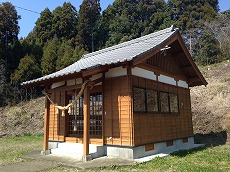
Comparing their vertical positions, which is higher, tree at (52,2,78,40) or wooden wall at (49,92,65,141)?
tree at (52,2,78,40)

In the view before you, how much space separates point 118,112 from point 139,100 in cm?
86

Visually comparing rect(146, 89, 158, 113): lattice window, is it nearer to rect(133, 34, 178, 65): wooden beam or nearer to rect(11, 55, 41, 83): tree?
rect(133, 34, 178, 65): wooden beam

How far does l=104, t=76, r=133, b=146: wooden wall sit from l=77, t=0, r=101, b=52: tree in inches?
932

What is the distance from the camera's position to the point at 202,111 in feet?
50.5

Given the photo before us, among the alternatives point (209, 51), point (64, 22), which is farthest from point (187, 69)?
point (64, 22)

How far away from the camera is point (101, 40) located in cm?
3397

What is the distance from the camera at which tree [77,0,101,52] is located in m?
31.5

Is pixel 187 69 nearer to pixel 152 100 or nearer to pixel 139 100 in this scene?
pixel 152 100

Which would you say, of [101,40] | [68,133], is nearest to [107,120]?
[68,133]

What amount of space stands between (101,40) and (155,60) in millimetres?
25768

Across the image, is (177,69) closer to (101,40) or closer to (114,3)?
(101,40)

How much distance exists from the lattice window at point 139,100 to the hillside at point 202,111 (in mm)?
7206

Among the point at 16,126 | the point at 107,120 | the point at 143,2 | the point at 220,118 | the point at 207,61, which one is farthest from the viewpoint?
the point at 143,2

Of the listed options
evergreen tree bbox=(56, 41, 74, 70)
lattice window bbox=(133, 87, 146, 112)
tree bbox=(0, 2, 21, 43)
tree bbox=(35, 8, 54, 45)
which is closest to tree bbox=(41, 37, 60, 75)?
evergreen tree bbox=(56, 41, 74, 70)
